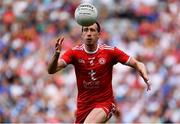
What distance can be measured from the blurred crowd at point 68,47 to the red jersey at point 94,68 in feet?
20.2

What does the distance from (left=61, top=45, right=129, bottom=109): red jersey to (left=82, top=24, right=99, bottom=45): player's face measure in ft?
0.75

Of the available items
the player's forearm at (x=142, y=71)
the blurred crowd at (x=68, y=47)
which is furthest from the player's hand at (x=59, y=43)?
the blurred crowd at (x=68, y=47)

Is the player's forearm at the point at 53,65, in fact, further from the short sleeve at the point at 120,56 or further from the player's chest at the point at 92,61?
the short sleeve at the point at 120,56

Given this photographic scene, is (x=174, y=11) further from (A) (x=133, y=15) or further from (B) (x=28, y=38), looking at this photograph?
(B) (x=28, y=38)

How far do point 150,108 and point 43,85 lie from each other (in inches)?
114

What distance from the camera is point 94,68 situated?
46.5ft

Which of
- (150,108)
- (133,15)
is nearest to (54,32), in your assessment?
(133,15)

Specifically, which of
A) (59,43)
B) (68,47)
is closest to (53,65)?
(59,43)

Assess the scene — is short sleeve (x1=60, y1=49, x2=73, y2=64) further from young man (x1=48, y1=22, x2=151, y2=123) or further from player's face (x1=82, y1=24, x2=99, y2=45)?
player's face (x1=82, y1=24, x2=99, y2=45)

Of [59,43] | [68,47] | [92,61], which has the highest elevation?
[59,43]

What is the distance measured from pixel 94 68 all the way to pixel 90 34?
553mm

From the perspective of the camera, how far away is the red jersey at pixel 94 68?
46.5 ft

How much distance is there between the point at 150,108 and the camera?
71.4ft

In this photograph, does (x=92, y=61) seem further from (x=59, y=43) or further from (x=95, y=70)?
(x=59, y=43)
